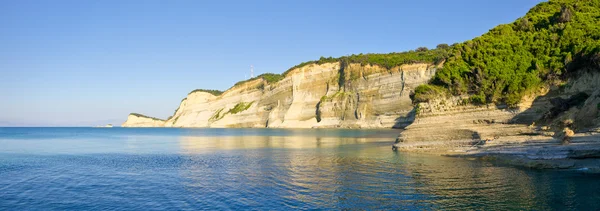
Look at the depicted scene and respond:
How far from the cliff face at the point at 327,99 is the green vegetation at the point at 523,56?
47539 millimetres

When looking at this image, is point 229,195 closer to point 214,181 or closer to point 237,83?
point 214,181

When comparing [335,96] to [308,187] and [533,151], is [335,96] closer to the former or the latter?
[533,151]

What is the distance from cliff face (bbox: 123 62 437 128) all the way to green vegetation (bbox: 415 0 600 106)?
47539 mm

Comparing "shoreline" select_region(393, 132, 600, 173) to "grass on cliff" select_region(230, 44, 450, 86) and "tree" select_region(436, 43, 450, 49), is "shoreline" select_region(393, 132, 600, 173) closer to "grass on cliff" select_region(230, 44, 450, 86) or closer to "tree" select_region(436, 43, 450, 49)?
"grass on cliff" select_region(230, 44, 450, 86)

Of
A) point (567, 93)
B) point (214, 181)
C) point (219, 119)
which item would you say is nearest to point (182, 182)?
point (214, 181)

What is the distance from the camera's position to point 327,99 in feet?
321

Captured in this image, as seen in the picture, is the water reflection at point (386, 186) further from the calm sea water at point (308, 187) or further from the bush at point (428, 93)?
the bush at point (428, 93)

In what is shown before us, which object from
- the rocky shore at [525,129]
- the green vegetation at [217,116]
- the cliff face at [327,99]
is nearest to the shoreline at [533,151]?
the rocky shore at [525,129]

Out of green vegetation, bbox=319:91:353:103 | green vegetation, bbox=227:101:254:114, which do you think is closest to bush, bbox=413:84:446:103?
green vegetation, bbox=319:91:353:103

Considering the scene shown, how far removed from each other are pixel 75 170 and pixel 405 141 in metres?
20.9

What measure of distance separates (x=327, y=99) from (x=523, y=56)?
7191 cm

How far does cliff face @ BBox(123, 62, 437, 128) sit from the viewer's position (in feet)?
269

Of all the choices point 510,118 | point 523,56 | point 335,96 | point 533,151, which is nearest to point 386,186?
point 533,151

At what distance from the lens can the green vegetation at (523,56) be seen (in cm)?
2384
